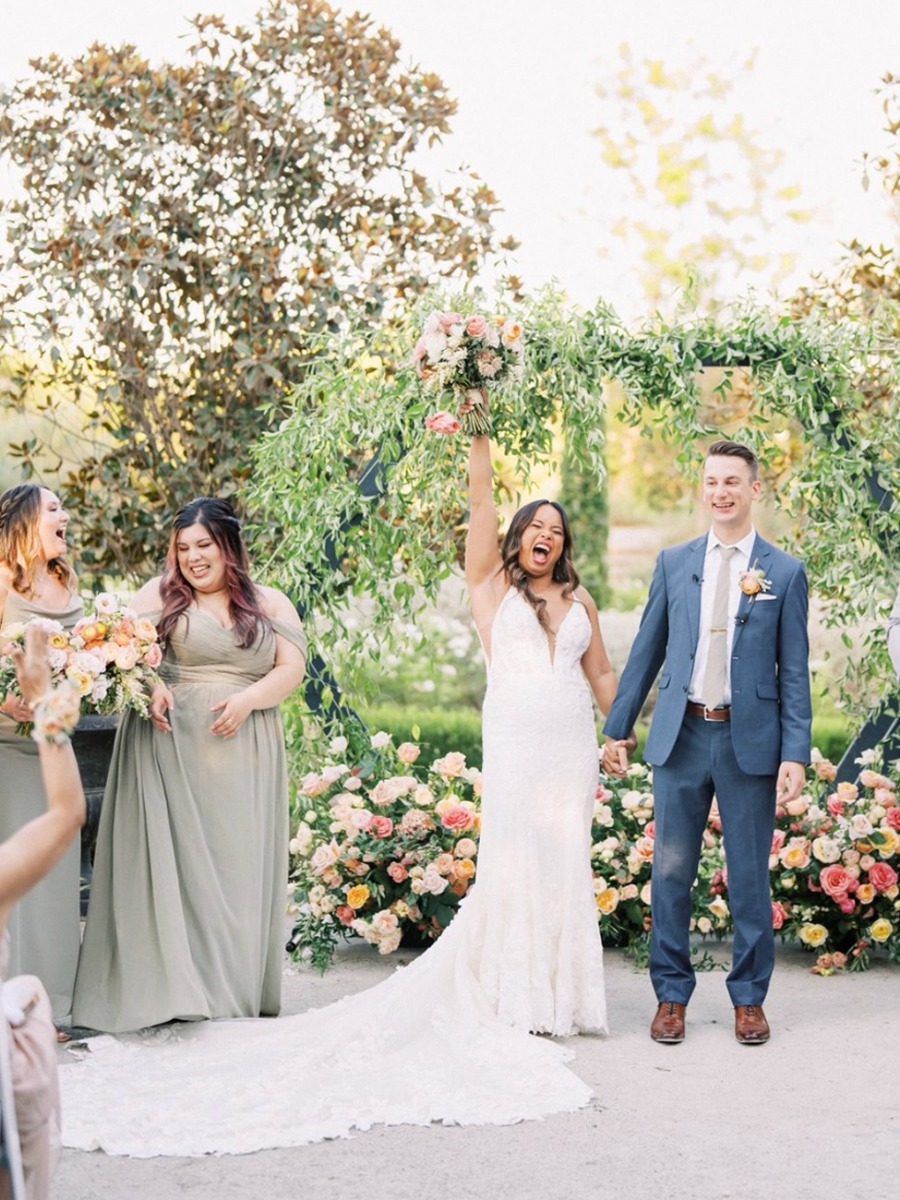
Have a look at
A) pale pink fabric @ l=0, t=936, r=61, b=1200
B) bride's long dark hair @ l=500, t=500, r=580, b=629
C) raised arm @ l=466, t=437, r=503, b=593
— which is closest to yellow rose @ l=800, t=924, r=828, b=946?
bride's long dark hair @ l=500, t=500, r=580, b=629

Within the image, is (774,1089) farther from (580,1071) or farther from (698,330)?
(698,330)

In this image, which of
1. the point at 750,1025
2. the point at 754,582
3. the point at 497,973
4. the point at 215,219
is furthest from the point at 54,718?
the point at 215,219

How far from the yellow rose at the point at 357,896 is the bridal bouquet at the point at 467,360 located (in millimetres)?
1972

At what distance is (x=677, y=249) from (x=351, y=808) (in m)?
20.2

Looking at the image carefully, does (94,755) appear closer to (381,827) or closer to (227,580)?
(381,827)

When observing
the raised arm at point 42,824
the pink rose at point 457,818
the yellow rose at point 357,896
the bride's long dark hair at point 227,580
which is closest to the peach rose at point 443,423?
the bride's long dark hair at point 227,580

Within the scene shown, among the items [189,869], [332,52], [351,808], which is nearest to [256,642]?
[189,869]

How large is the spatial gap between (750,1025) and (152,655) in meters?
2.31

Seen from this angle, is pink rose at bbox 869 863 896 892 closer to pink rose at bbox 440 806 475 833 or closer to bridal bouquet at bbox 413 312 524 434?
pink rose at bbox 440 806 475 833

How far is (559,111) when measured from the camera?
25.1 m

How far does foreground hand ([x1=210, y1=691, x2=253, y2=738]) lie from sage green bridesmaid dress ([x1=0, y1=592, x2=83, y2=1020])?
0.61 m

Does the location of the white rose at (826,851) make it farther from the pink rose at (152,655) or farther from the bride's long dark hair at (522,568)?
the pink rose at (152,655)

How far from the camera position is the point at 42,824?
8.77ft

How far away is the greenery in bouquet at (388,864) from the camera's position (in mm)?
6133
